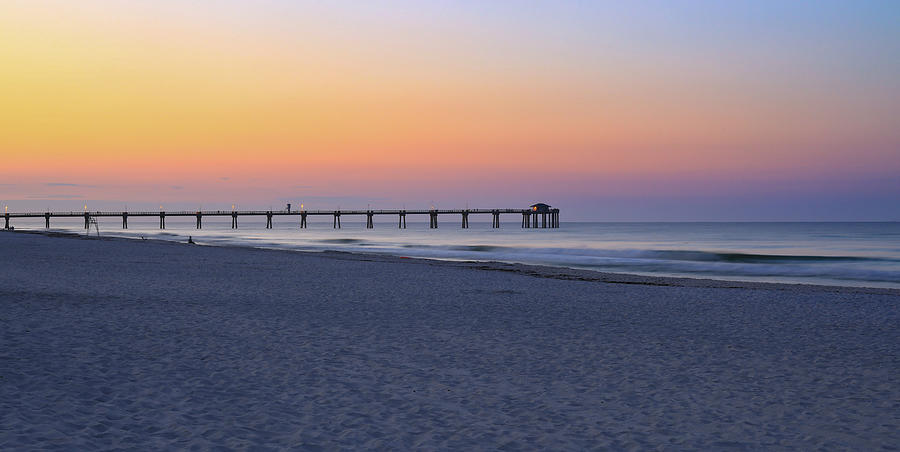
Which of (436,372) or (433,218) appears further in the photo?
(433,218)

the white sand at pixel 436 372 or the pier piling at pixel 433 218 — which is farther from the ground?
the pier piling at pixel 433 218

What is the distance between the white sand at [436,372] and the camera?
4.85m

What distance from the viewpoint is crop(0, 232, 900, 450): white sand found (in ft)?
15.9

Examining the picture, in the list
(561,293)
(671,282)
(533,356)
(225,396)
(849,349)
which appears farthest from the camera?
(671,282)

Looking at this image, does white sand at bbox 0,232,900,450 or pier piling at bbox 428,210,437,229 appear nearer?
white sand at bbox 0,232,900,450

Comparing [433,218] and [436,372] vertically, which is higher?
[433,218]

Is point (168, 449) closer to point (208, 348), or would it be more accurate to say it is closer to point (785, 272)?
point (208, 348)

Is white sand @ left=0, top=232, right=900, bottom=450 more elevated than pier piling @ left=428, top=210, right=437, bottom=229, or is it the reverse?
pier piling @ left=428, top=210, right=437, bottom=229

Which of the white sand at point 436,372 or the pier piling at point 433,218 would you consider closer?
the white sand at point 436,372

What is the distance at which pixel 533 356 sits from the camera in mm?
7672

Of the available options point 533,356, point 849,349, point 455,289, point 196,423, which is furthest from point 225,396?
point 455,289

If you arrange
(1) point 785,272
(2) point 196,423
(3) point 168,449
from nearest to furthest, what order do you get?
(3) point 168,449 → (2) point 196,423 → (1) point 785,272

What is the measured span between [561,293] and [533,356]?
7.19m

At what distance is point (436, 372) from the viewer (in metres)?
6.77
